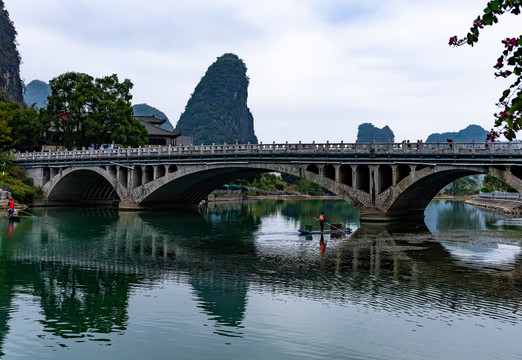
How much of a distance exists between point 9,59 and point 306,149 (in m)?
130

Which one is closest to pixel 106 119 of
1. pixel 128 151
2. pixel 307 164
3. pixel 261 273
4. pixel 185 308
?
pixel 128 151

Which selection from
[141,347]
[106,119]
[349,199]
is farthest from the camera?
[106,119]

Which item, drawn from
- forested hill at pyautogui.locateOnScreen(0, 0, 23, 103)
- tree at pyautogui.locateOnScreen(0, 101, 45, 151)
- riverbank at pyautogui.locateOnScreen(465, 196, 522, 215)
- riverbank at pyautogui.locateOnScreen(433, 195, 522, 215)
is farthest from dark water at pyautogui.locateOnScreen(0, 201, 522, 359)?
forested hill at pyautogui.locateOnScreen(0, 0, 23, 103)

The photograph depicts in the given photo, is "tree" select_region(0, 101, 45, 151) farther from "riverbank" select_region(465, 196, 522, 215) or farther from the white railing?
the white railing

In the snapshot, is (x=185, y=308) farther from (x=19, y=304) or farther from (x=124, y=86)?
(x=124, y=86)

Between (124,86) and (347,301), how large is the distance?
74.3 m

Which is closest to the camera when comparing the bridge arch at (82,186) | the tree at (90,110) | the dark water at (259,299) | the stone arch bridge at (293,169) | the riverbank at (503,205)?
the dark water at (259,299)

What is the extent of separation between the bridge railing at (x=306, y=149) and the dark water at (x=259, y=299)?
12.2 metres

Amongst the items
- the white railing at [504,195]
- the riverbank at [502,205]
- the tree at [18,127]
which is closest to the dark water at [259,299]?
the riverbank at [502,205]

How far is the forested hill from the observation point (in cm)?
14888

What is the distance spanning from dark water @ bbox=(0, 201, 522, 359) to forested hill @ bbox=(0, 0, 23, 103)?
419 feet

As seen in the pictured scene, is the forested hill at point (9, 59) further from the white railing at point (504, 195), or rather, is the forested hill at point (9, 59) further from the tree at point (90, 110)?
the white railing at point (504, 195)

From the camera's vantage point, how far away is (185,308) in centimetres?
1980

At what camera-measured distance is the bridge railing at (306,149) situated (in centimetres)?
4747
